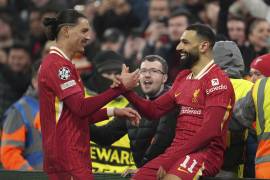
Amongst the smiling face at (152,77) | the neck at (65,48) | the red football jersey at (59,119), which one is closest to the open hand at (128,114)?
the red football jersey at (59,119)

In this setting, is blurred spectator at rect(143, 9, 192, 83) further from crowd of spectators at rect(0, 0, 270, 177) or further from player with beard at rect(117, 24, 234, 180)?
player with beard at rect(117, 24, 234, 180)

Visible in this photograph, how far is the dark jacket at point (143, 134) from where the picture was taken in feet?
25.4

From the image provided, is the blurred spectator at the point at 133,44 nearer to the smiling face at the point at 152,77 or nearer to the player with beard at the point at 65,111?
the smiling face at the point at 152,77

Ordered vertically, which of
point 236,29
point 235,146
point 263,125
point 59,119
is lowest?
point 235,146

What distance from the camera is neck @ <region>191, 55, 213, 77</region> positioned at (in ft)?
24.0

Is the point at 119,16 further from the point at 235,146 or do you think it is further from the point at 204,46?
the point at 204,46

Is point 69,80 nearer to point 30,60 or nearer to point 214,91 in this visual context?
point 214,91

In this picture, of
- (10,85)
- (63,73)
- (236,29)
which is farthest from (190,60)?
(10,85)

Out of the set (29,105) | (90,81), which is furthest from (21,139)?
(90,81)

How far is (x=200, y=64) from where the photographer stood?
7.32m

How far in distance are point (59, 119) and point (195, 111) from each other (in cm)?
110

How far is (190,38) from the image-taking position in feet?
24.3

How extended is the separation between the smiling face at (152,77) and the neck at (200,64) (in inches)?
36.9

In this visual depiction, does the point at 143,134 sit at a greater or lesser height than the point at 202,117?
lesser
